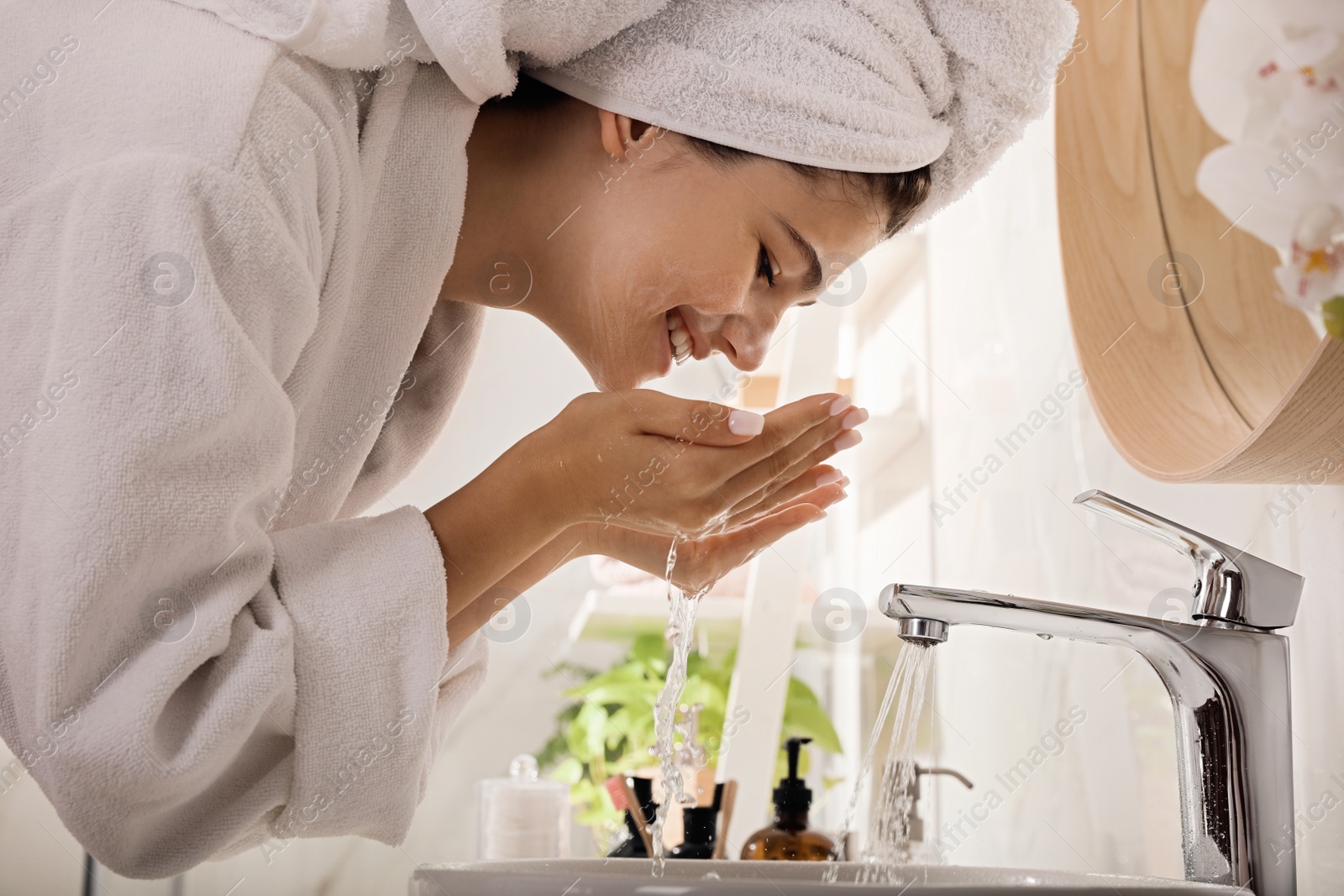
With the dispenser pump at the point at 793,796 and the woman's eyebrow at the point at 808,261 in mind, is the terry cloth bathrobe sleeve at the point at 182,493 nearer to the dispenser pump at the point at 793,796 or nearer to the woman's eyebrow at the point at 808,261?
the woman's eyebrow at the point at 808,261

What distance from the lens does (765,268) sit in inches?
28.5

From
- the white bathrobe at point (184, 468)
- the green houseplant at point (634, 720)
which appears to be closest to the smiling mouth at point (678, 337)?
the white bathrobe at point (184, 468)

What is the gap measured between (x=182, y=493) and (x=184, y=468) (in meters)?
0.01

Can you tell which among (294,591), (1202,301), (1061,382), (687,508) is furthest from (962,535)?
(294,591)

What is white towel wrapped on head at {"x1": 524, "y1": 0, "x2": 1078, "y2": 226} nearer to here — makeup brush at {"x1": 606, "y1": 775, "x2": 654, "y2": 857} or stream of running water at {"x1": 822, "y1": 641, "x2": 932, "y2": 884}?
stream of running water at {"x1": 822, "y1": 641, "x2": 932, "y2": 884}

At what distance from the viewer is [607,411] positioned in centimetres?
59

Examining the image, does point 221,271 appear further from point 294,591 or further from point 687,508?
point 687,508

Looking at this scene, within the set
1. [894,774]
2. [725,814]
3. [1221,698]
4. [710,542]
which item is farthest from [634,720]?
[1221,698]

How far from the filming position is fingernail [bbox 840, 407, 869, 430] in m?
0.57

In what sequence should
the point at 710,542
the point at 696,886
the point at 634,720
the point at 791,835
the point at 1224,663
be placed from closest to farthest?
the point at 696,886 < the point at 1224,663 < the point at 710,542 < the point at 791,835 < the point at 634,720

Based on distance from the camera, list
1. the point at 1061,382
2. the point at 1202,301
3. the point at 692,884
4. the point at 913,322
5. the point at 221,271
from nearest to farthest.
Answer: the point at 692,884 → the point at 221,271 → the point at 1202,301 → the point at 1061,382 → the point at 913,322

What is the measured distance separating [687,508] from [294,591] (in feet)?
0.71

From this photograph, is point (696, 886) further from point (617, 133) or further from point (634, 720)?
point (634, 720)

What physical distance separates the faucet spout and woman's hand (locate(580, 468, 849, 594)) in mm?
169
